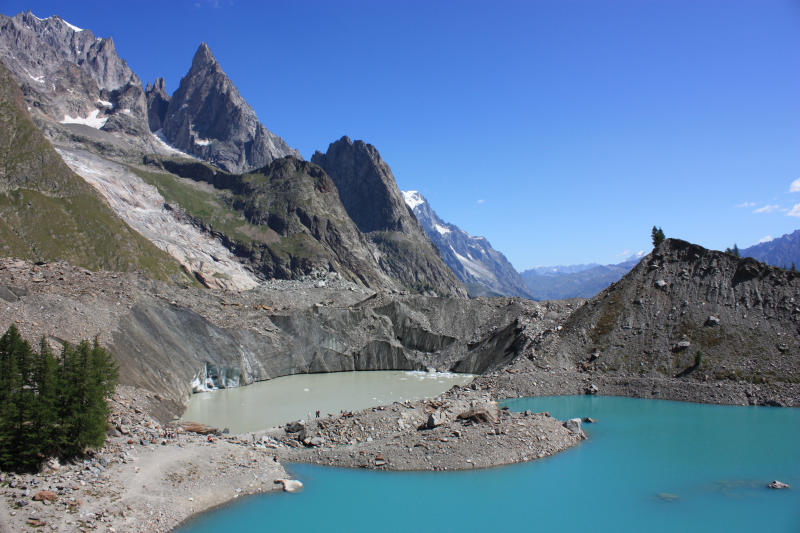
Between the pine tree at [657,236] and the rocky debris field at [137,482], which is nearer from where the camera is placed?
the rocky debris field at [137,482]

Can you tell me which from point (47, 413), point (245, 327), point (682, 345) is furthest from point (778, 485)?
point (245, 327)

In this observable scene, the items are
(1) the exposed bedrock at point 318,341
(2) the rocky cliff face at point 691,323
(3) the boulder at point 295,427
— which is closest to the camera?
(3) the boulder at point 295,427

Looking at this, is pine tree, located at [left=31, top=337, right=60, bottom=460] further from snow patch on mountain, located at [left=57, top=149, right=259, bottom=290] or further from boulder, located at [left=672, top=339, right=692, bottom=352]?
snow patch on mountain, located at [left=57, top=149, right=259, bottom=290]

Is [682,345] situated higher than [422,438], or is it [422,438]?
[682,345]

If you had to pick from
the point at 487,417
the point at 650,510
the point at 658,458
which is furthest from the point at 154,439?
the point at 658,458

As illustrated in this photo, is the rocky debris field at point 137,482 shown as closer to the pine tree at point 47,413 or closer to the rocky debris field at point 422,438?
the pine tree at point 47,413

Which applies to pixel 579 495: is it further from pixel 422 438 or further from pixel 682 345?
pixel 682 345

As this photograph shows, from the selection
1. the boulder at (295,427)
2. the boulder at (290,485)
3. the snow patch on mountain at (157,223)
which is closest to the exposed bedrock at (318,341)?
the boulder at (295,427)

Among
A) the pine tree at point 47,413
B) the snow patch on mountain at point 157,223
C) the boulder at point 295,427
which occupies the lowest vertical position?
the boulder at point 295,427

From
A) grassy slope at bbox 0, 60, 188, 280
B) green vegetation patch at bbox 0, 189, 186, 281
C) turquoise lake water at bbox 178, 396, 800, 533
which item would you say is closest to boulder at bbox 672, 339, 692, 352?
turquoise lake water at bbox 178, 396, 800, 533
